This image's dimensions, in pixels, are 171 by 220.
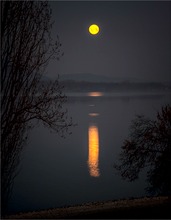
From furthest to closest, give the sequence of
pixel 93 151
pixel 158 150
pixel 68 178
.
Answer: pixel 93 151
pixel 68 178
pixel 158 150

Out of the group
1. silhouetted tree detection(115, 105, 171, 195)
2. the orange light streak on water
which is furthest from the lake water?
silhouetted tree detection(115, 105, 171, 195)

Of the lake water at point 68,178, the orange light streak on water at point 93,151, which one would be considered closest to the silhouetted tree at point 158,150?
the lake water at point 68,178

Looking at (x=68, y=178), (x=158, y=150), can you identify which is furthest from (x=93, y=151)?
(x=158, y=150)

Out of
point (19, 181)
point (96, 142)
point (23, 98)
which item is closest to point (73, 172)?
point (19, 181)

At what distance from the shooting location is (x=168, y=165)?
18781 mm

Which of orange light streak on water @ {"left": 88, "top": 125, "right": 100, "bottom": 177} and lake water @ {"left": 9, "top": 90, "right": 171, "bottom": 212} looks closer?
lake water @ {"left": 9, "top": 90, "right": 171, "bottom": 212}

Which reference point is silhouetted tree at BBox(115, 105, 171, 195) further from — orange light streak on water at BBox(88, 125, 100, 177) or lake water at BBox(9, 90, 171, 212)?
orange light streak on water at BBox(88, 125, 100, 177)

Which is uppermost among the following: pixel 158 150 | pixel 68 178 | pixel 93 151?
pixel 158 150

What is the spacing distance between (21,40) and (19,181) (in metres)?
47.2

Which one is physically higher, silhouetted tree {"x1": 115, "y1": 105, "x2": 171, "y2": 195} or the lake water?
silhouetted tree {"x1": 115, "y1": 105, "x2": 171, "y2": 195}

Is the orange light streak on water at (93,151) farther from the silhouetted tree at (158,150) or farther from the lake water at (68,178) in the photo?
the silhouetted tree at (158,150)

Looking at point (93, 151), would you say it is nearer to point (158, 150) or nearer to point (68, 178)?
point (68, 178)

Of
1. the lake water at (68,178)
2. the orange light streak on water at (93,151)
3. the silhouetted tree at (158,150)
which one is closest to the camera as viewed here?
the silhouetted tree at (158,150)

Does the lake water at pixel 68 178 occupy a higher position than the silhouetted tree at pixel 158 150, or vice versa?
the silhouetted tree at pixel 158 150
